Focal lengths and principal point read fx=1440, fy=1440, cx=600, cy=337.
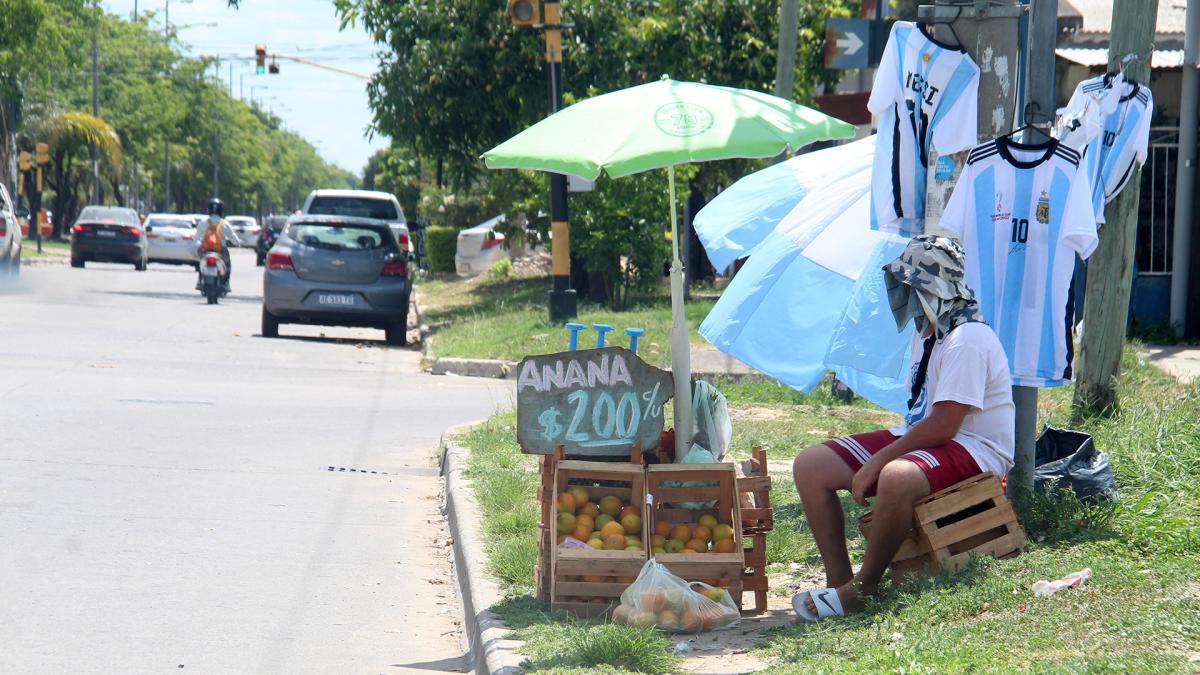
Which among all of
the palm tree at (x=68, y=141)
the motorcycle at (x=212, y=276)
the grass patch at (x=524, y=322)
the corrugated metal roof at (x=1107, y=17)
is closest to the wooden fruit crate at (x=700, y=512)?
the grass patch at (x=524, y=322)

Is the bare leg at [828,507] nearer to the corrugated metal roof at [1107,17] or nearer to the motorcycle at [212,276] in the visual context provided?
the corrugated metal roof at [1107,17]

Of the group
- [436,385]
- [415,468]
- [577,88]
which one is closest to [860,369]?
[415,468]

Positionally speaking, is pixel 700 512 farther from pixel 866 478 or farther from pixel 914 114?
pixel 914 114

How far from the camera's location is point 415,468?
970cm

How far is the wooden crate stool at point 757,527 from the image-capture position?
18.7 ft

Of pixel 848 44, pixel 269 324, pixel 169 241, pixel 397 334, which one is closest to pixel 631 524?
pixel 848 44

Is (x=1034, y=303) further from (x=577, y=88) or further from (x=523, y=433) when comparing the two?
(x=577, y=88)

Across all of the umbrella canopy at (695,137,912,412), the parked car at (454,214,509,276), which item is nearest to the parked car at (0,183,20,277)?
the umbrella canopy at (695,137,912,412)

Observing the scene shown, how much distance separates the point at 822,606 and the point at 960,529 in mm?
599

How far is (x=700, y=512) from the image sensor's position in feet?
19.2

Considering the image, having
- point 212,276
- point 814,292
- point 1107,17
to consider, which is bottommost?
point 212,276

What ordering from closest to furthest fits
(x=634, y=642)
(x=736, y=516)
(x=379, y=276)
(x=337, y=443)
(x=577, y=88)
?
(x=634, y=642)
(x=736, y=516)
(x=337, y=443)
(x=379, y=276)
(x=577, y=88)

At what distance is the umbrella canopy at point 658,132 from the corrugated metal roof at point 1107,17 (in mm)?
10061

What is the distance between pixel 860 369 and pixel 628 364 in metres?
1.54
